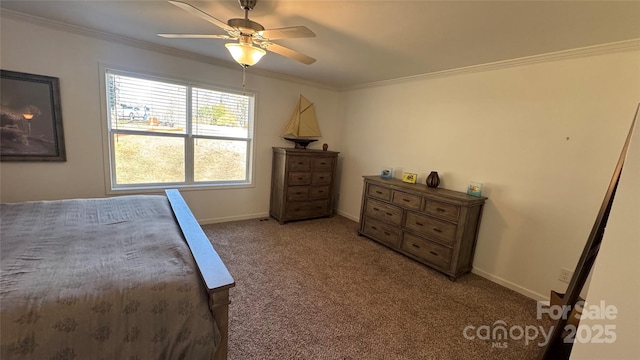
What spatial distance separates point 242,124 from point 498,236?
3593mm

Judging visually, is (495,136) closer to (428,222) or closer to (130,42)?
(428,222)

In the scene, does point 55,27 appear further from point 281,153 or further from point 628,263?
point 628,263

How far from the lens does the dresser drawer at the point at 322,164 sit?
4.12 m

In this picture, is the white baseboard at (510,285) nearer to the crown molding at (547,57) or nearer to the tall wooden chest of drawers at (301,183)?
the crown molding at (547,57)

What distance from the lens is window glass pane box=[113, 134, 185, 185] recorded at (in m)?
3.11

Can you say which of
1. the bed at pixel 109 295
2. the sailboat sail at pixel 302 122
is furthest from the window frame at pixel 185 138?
the bed at pixel 109 295

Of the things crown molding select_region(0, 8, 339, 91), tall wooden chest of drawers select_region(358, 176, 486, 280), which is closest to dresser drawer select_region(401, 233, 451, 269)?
tall wooden chest of drawers select_region(358, 176, 486, 280)

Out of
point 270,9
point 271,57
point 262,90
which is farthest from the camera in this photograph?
point 262,90

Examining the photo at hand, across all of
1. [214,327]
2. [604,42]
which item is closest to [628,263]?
[214,327]

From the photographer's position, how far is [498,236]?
2.74 meters

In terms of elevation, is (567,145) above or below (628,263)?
above

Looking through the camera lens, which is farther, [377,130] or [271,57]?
[377,130]

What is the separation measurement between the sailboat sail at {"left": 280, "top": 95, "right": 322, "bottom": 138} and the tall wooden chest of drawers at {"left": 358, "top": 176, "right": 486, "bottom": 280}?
140cm

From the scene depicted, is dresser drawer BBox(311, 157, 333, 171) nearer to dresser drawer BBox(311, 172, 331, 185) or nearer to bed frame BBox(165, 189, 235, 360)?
dresser drawer BBox(311, 172, 331, 185)
